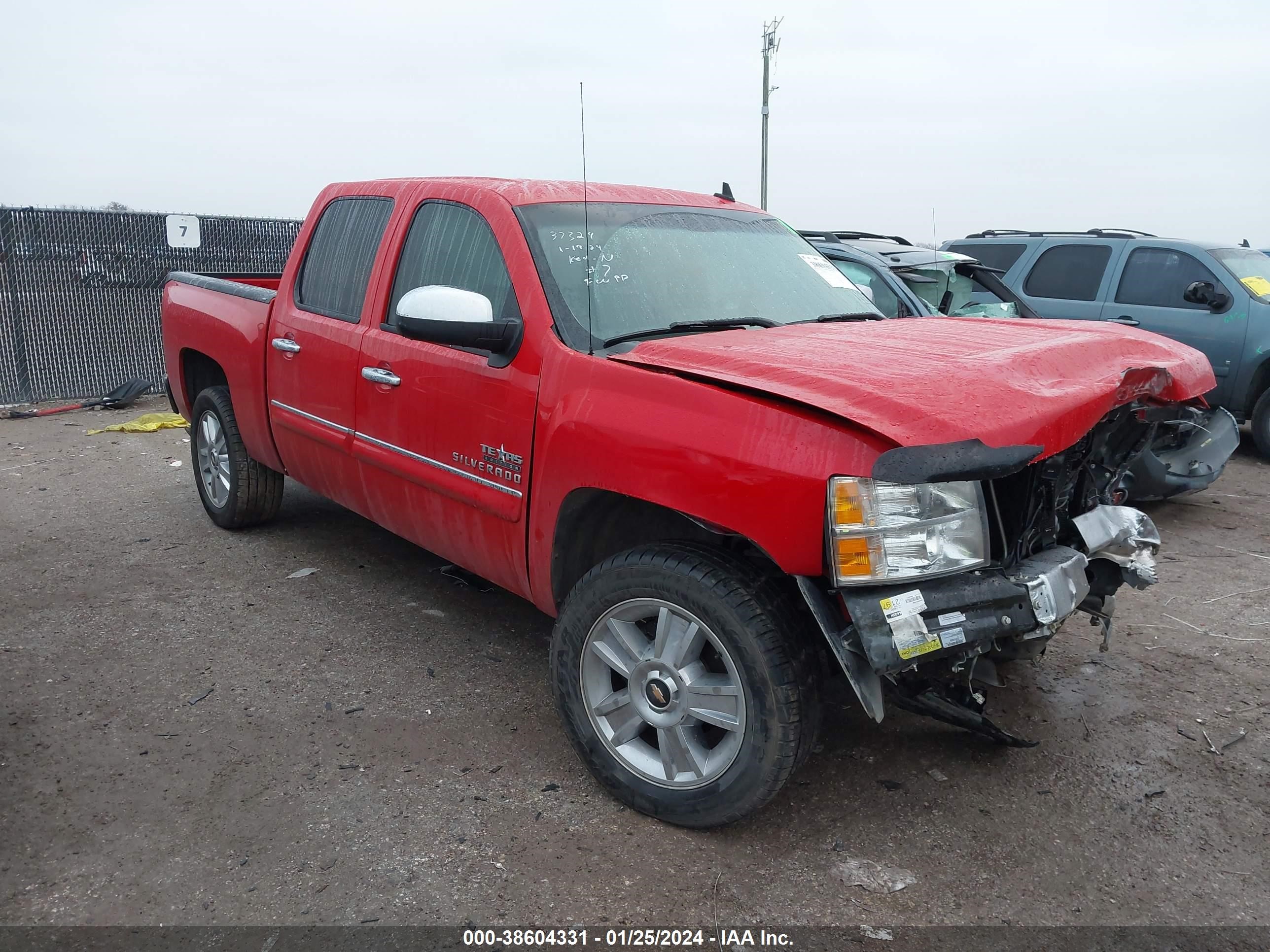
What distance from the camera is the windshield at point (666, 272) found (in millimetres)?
3258

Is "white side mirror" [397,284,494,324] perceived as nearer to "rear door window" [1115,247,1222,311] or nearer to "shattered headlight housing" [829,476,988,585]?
"shattered headlight housing" [829,476,988,585]

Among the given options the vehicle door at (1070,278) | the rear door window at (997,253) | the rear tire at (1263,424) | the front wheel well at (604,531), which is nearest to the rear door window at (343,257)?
the front wheel well at (604,531)

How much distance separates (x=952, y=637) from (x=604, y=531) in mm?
1186

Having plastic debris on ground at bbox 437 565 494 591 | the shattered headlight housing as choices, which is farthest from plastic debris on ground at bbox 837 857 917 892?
plastic debris on ground at bbox 437 565 494 591

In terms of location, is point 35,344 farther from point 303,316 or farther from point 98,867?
point 98,867

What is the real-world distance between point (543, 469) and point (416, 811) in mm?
1094

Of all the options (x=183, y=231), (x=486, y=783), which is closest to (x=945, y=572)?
(x=486, y=783)

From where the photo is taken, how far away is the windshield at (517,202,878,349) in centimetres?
326

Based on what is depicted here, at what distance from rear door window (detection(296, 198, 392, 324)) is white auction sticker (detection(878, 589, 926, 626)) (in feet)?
8.47

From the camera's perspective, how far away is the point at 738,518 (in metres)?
2.51

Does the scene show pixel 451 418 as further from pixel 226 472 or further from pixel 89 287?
pixel 89 287

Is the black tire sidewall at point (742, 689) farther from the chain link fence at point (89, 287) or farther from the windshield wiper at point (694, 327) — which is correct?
the chain link fence at point (89, 287)

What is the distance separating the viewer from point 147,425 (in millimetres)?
8766

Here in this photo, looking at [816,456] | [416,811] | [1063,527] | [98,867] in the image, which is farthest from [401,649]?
[1063,527]
